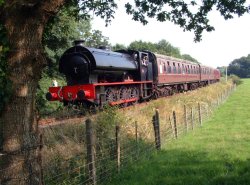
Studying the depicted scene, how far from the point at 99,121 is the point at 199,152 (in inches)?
105

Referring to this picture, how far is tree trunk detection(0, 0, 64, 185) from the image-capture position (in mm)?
5434

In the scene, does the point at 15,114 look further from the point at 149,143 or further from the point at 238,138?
the point at 238,138

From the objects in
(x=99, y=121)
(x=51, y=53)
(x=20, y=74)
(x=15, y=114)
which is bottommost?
(x=99, y=121)

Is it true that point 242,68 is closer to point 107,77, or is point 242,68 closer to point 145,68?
point 145,68

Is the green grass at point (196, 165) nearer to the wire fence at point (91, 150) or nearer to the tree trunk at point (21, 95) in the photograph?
the wire fence at point (91, 150)

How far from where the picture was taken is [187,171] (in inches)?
302

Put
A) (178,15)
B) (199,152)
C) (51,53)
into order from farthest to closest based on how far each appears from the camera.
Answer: (51,53), (178,15), (199,152)

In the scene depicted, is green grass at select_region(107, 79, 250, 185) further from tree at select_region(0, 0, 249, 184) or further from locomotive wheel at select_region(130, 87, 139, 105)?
locomotive wheel at select_region(130, 87, 139, 105)

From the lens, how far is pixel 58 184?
6895 mm

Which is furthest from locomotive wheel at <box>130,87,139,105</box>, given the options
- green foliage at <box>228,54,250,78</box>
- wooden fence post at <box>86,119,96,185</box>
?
green foliage at <box>228,54,250,78</box>

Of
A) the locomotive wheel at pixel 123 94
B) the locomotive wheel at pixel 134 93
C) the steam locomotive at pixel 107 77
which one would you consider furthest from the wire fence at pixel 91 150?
the locomotive wheel at pixel 134 93

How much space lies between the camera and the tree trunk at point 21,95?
5434 millimetres

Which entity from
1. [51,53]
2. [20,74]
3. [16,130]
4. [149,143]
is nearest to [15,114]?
[16,130]

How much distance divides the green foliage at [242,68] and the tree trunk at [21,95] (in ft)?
541
